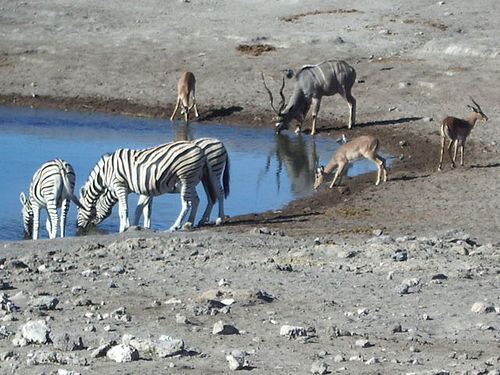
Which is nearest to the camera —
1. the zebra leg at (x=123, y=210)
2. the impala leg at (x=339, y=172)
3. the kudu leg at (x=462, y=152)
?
the zebra leg at (x=123, y=210)

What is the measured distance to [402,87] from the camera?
3125 cm

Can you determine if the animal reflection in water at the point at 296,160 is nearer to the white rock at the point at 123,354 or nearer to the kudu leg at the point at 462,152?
the kudu leg at the point at 462,152

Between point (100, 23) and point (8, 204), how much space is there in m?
18.5

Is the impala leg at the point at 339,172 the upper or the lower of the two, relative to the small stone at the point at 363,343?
lower

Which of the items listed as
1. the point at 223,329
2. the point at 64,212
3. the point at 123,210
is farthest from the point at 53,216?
the point at 223,329

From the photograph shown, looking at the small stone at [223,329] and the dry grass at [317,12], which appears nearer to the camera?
the small stone at [223,329]

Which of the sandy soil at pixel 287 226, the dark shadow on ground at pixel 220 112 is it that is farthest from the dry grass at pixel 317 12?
the dark shadow on ground at pixel 220 112

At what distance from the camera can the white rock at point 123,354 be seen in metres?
9.48

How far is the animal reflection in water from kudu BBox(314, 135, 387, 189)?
0.40 meters

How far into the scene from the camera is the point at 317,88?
29125 millimetres

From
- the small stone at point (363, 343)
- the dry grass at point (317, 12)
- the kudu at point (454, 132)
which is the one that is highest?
the dry grass at point (317, 12)

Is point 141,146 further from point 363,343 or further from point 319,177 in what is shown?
point 363,343

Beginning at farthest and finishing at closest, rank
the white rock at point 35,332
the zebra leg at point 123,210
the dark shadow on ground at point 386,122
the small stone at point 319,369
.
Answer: the dark shadow on ground at point 386,122, the zebra leg at point 123,210, the white rock at point 35,332, the small stone at point 319,369

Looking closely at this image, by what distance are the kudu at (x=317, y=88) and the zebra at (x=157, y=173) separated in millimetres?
10283
